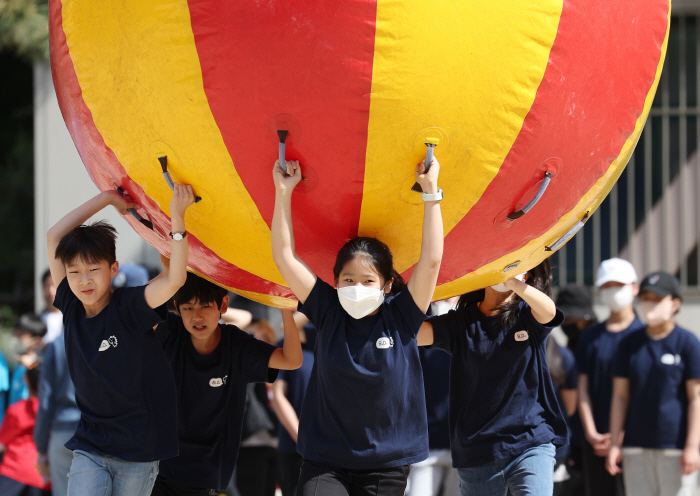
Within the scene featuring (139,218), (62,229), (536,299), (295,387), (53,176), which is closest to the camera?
(139,218)

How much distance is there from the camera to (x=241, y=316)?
4.99 m

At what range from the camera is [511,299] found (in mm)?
3568

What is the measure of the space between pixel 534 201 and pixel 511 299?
38.8 inches

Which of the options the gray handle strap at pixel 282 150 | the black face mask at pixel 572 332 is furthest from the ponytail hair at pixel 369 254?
the black face mask at pixel 572 332

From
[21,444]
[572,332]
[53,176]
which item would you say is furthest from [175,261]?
[53,176]

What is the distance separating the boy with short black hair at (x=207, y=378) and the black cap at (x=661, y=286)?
285cm

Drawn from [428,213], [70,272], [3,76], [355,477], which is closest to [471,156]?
[428,213]

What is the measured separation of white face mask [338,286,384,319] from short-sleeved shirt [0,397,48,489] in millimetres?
3633

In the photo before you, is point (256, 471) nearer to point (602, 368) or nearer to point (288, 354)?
point (288, 354)

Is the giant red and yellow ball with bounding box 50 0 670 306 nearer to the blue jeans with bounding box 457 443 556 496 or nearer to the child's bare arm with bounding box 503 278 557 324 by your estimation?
the child's bare arm with bounding box 503 278 557 324

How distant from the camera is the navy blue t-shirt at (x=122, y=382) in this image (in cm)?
304

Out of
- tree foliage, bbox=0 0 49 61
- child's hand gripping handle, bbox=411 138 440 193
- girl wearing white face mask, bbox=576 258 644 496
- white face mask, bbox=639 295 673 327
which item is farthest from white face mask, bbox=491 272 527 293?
tree foliage, bbox=0 0 49 61

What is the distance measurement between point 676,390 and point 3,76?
1074cm

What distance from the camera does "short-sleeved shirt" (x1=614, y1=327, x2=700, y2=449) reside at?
5.10 m
